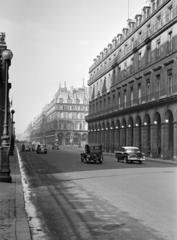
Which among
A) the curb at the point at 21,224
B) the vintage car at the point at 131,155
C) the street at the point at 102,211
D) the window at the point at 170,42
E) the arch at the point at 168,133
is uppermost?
the window at the point at 170,42

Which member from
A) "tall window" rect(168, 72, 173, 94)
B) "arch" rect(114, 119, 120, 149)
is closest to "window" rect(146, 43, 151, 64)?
"tall window" rect(168, 72, 173, 94)

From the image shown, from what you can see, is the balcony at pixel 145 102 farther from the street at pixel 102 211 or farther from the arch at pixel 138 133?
the street at pixel 102 211

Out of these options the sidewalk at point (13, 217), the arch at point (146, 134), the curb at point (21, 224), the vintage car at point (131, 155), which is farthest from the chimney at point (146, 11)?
the curb at point (21, 224)

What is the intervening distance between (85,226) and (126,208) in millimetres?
2473

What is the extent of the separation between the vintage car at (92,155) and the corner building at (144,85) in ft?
32.3

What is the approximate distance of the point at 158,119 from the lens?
46875 millimetres

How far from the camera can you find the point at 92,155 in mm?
34125

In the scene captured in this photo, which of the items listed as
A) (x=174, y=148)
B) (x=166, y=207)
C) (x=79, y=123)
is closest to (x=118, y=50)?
(x=174, y=148)

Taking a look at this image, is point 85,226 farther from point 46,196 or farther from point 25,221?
point 46,196

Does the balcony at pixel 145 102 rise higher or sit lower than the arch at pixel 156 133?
higher

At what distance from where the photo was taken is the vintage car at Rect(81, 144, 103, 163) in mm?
34031

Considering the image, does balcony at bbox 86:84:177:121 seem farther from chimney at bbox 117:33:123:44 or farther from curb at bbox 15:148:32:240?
curb at bbox 15:148:32:240

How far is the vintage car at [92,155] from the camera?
34.0m

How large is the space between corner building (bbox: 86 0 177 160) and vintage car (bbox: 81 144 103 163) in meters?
9.85
